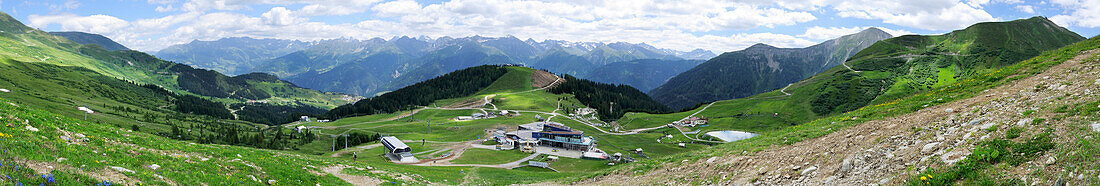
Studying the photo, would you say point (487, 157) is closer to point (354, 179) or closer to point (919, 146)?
point (354, 179)

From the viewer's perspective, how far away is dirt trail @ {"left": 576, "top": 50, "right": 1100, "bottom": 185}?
10.6 meters

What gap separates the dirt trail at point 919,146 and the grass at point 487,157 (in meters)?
46.7

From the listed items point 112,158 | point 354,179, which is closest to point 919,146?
point 112,158

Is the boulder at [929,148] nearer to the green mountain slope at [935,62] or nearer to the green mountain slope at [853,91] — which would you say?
the green mountain slope at [935,62]

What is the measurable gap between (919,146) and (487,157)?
197 ft

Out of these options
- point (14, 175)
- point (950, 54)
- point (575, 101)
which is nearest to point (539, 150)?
point (14, 175)

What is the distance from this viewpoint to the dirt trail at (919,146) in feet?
34.9

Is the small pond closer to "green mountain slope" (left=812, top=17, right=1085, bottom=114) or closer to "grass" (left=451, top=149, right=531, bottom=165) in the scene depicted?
"green mountain slope" (left=812, top=17, right=1085, bottom=114)

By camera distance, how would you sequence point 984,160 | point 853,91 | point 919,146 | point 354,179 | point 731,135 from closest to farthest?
point 984,160 → point 919,146 → point 354,179 → point 731,135 → point 853,91

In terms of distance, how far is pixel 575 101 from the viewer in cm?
19725

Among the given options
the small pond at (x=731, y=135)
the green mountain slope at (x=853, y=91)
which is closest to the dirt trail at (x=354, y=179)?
the small pond at (x=731, y=135)

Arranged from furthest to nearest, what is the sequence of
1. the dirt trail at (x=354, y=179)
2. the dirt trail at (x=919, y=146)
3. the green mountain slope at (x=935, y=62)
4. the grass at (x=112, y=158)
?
the green mountain slope at (x=935, y=62), the dirt trail at (x=354, y=179), the grass at (x=112, y=158), the dirt trail at (x=919, y=146)

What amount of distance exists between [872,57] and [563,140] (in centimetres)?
18384

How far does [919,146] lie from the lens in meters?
12.3
